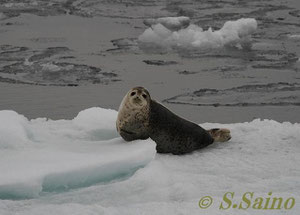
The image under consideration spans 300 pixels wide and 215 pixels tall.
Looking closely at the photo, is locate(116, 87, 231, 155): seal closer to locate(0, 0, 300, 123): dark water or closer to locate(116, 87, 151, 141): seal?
locate(116, 87, 151, 141): seal

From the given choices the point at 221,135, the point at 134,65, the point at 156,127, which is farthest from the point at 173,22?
the point at 156,127

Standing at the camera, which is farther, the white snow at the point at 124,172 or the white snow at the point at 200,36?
the white snow at the point at 200,36

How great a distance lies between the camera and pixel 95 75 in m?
8.76

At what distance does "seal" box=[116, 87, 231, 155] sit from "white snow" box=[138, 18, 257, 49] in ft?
15.9

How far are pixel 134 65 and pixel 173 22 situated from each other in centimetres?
276

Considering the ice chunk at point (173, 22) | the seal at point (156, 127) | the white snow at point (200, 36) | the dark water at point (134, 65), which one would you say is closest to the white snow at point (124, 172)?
the seal at point (156, 127)

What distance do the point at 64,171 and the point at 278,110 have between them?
12.3ft

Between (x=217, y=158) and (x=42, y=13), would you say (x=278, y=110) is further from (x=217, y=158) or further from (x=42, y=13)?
(x=42, y=13)

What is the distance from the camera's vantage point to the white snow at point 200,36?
34.3 feet

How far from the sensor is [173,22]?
11859 mm

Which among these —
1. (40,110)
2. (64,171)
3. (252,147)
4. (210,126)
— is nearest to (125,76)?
(40,110)

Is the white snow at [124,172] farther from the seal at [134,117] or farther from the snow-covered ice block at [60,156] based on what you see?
the seal at [134,117]

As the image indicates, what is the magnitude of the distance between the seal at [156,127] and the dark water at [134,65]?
1.35 meters

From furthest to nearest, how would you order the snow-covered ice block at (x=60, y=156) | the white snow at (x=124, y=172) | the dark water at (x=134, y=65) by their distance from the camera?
the dark water at (x=134, y=65) → the snow-covered ice block at (x=60, y=156) → the white snow at (x=124, y=172)
